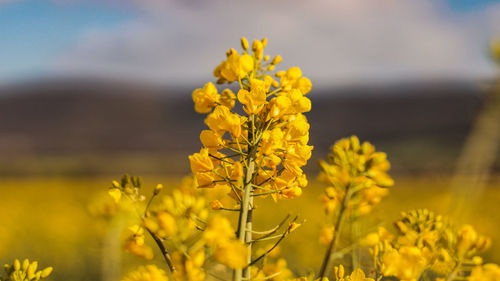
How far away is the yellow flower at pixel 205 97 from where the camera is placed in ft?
4.50

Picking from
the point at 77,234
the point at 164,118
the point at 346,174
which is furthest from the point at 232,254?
the point at 164,118

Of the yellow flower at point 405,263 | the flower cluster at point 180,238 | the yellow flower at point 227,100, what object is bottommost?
the yellow flower at point 405,263

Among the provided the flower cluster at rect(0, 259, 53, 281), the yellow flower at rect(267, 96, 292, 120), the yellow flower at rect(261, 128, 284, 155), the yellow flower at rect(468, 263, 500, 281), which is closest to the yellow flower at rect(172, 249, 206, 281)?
the yellow flower at rect(261, 128, 284, 155)

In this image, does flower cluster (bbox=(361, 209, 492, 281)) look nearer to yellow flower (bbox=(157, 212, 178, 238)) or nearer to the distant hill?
yellow flower (bbox=(157, 212, 178, 238))

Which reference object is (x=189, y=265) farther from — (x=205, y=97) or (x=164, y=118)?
(x=164, y=118)

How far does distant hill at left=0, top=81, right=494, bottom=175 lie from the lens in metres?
61.6

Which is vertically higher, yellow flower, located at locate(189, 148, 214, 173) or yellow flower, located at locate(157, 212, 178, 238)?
yellow flower, located at locate(189, 148, 214, 173)

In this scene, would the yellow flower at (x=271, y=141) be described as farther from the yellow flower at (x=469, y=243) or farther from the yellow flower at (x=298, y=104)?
the yellow flower at (x=469, y=243)

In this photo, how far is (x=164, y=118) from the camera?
101812 millimetres

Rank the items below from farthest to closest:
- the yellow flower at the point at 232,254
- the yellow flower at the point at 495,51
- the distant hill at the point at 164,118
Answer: the distant hill at the point at 164,118 < the yellow flower at the point at 495,51 < the yellow flower at the point at 232,254

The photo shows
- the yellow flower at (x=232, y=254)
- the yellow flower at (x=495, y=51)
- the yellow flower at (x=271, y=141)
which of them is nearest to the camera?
the yellow flower at (x=232, y=254)

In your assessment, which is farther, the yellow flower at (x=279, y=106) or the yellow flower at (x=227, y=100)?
the yellow flower at (x=227, y=100)

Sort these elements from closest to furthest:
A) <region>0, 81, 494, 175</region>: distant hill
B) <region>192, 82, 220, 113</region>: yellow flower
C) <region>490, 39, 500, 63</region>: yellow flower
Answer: <region>192, 82, 220, 113</region>: yellow flower < <region>490, 39, 500, 63</region>: yellow flower < <region>0, 81, 494, 175</region>: distant hill

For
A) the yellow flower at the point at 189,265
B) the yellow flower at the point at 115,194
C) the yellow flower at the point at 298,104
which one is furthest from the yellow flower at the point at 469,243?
the yellow flower at the point at 115,194
